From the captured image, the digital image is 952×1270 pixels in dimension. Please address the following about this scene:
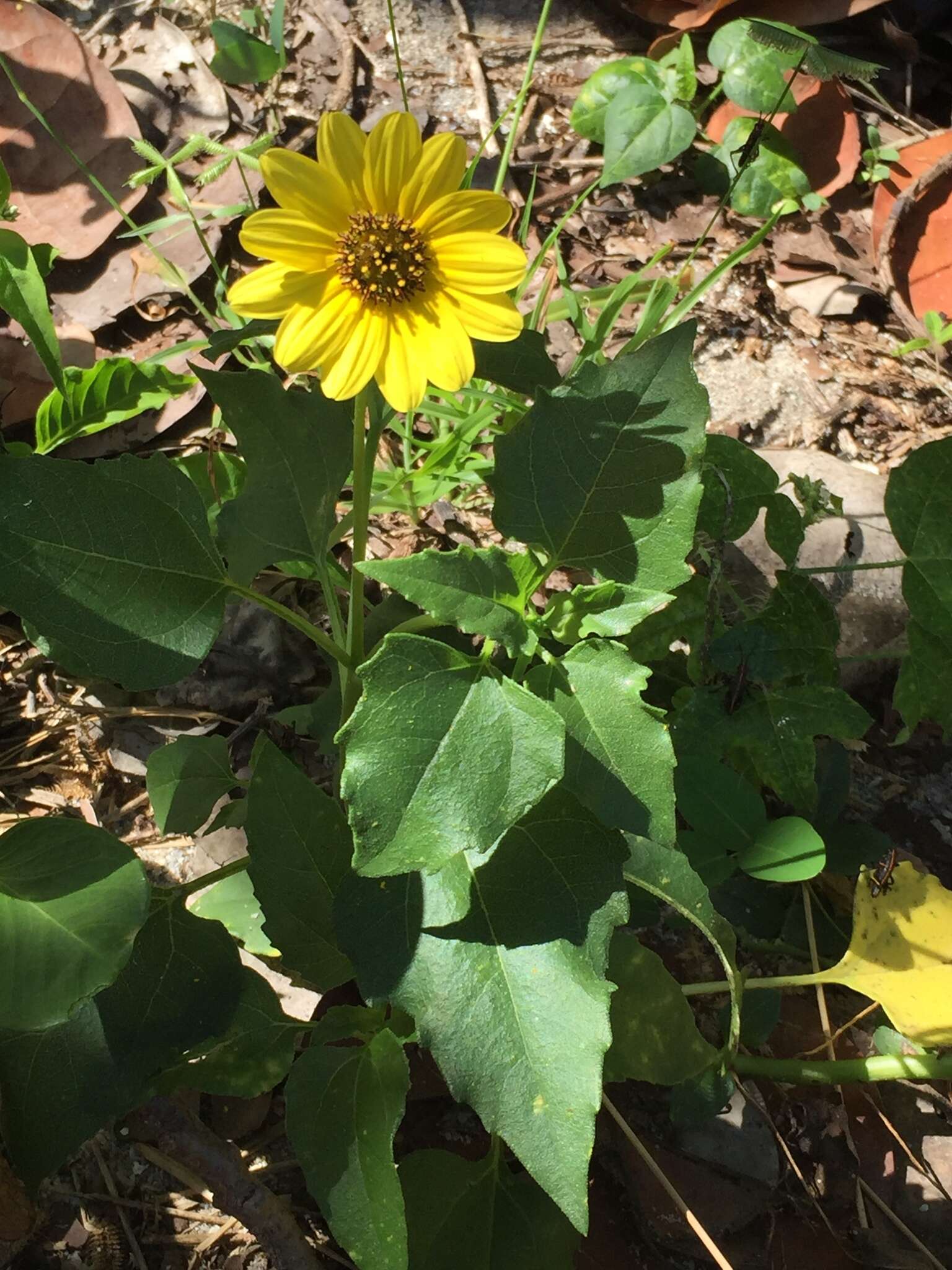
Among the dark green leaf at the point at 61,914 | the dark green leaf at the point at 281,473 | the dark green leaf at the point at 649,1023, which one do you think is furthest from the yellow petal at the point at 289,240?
the dark green leaf at the point at 649,1023

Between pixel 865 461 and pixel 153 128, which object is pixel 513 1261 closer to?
pixel 865 461

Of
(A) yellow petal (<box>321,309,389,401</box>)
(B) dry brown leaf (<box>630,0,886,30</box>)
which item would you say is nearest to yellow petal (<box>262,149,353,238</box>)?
(A) yellow petal (<box>321,309,389,401</box>)

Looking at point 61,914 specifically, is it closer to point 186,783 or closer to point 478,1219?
point 186,783

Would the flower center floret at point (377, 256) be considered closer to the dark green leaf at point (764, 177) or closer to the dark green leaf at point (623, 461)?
the dark green leaf at point (623, 461)

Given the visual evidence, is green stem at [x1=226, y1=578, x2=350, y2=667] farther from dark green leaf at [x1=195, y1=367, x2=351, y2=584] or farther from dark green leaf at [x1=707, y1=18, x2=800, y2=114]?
dark green leaf at [x1=707, y1=18, x2=800, y2=114]

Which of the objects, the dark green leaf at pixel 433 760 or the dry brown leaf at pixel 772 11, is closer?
the dark green leaf at pixel 433 760

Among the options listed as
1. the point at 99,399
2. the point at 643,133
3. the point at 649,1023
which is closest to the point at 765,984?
the point at 649,1023

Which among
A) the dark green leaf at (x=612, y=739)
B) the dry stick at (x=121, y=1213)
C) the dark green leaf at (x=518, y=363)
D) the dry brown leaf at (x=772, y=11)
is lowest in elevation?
the dry stick at (x=121, y=1213)
